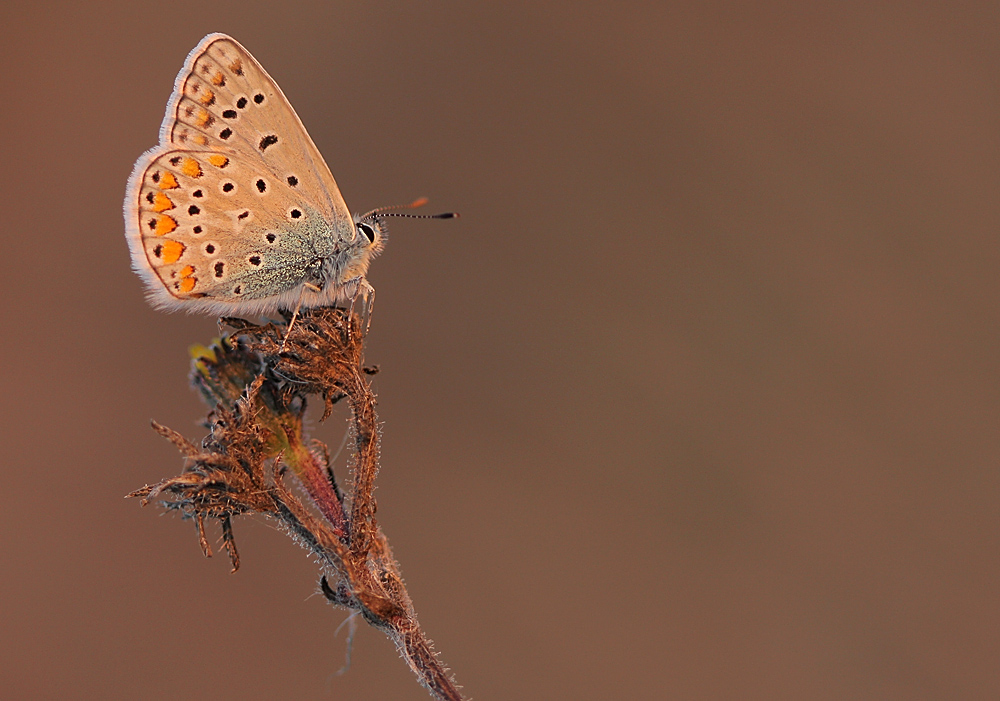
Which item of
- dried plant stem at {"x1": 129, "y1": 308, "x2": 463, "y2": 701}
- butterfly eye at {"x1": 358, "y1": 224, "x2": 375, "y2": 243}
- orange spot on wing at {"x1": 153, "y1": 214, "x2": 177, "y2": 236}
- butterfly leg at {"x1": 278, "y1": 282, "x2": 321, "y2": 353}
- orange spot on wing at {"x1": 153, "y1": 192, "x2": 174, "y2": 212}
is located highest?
orange spot on wing at {"x1": 153, "y1": 192, "x2": 174, "y2": 212}

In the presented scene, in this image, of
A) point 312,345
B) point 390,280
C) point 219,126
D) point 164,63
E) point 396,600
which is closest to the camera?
point 396,600

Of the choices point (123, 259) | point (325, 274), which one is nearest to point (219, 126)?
point (325, 274)

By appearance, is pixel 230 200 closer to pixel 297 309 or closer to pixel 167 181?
pixel 167 181

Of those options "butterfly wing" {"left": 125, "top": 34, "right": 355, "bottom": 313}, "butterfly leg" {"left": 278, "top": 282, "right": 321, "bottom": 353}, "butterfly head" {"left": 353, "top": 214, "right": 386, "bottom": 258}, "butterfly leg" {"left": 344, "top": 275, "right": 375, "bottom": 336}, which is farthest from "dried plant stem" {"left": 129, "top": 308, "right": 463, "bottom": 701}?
"butterfly head" {"left": 353, "top": 214, "right": 386, "bottom": 258}

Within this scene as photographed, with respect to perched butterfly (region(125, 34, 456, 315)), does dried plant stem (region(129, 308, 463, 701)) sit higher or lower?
lower

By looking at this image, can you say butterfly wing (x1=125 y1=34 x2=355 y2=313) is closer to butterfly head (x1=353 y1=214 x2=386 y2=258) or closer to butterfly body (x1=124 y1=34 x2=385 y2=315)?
butterfly body (x1=124 y1=34 x2=385 y2=315)

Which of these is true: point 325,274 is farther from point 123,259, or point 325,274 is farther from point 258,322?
point 123,259

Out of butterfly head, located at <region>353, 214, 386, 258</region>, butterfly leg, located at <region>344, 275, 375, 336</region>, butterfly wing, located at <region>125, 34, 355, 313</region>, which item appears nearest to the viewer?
butterfly wing, located at <region>125, 34, 355, 313</region>

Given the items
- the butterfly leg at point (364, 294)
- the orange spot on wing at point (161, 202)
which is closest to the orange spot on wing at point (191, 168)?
the orange spot on wing at point (161, 202)
